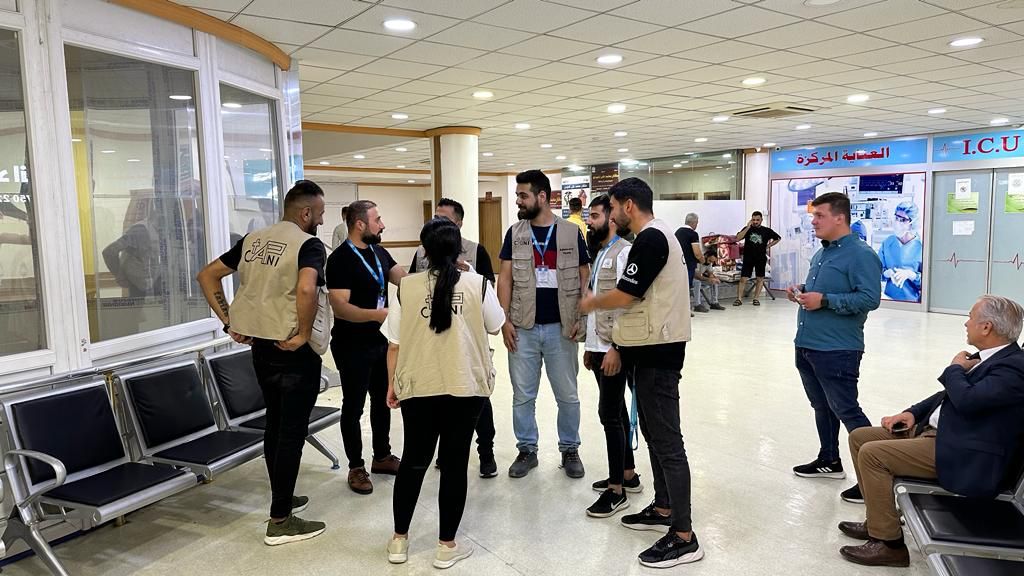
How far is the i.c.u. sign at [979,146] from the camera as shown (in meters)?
10.2

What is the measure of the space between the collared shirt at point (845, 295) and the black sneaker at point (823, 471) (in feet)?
2.52

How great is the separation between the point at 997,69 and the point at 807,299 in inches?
177

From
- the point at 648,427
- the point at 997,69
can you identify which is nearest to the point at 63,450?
the point at 648,427

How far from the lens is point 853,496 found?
3605mm

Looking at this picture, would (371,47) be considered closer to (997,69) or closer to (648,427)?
(648,427)

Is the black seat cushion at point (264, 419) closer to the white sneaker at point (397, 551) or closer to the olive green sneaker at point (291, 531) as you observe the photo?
the olive green sneaker at point (291, 531)

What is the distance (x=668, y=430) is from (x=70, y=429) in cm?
265

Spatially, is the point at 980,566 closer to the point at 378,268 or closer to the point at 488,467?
the point at 488,467

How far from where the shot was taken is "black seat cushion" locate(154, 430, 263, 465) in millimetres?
3205

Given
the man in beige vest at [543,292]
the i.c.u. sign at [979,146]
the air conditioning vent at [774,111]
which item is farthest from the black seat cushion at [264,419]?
the i.c.u. sign at [979,146]

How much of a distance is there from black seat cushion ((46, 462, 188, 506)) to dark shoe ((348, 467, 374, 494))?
991mm

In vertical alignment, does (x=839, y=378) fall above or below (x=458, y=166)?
below

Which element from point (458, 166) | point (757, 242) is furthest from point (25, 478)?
point (757, 242)

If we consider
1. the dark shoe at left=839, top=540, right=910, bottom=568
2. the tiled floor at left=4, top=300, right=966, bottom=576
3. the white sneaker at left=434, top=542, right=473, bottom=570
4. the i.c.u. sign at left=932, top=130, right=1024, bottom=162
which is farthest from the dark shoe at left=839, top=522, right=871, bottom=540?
the i.c.u. sign at left=932, top=130, right=1024, bottom=162
